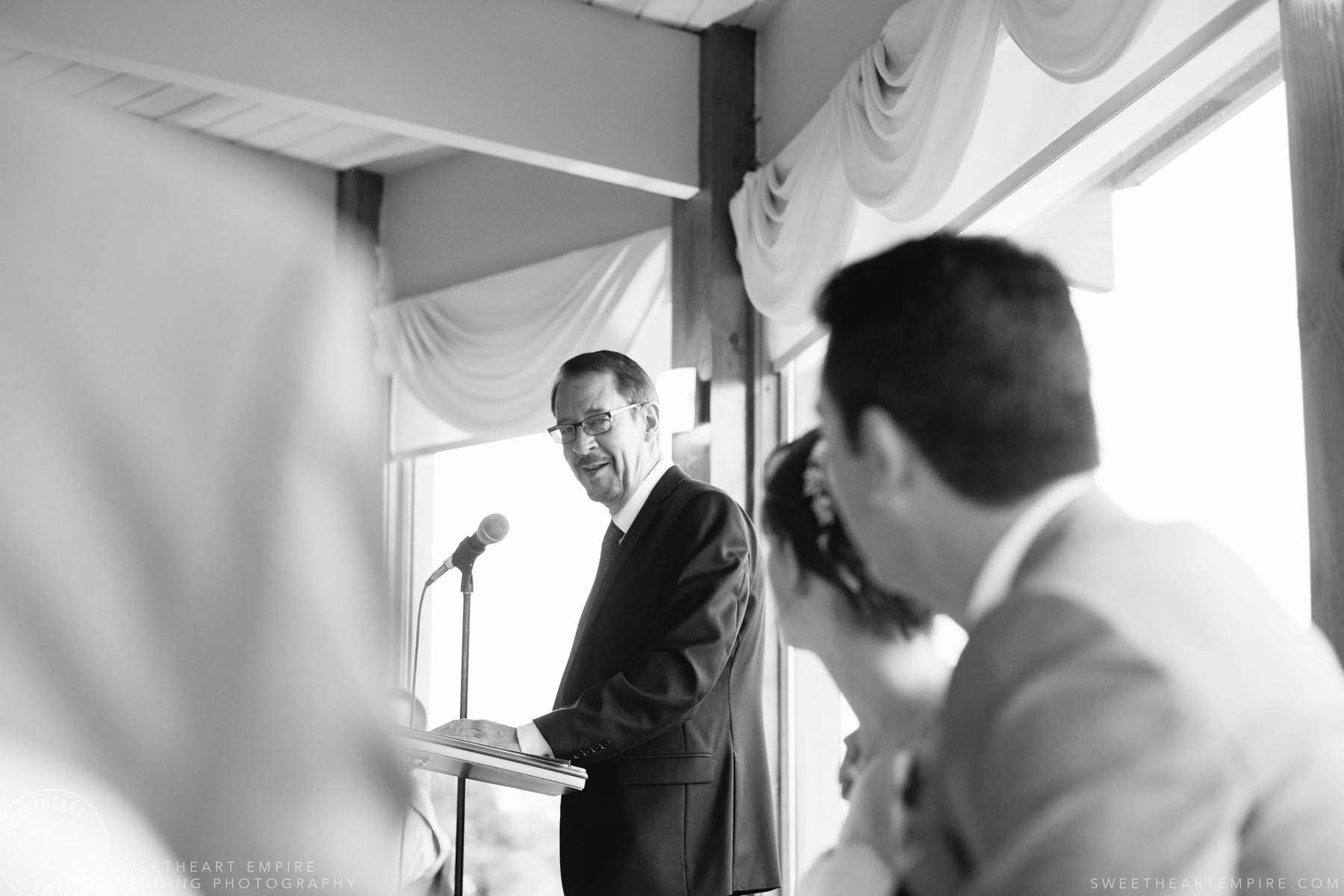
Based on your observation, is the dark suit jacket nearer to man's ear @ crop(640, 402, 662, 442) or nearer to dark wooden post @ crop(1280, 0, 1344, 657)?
man's ear @ crop(640, 402, 662, 442)

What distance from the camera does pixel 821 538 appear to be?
121 cm

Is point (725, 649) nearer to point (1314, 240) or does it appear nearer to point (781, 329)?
point (1314, 240)

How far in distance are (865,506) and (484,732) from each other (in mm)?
1584

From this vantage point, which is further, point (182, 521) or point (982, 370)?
point (982, 370)

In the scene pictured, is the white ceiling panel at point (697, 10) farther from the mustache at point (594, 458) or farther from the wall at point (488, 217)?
the mustache at point (594, 458)

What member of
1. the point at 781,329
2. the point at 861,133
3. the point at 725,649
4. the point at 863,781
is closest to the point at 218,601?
the point at 863,781

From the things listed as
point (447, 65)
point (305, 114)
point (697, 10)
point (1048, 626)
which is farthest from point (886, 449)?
point (305, 114)

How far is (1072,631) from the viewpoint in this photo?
2.07ft

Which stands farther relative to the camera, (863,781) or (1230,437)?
(1230,437)

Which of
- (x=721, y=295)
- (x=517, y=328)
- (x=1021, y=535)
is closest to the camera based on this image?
(x=1021, y=535)

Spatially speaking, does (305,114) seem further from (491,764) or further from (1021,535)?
(1021,535)

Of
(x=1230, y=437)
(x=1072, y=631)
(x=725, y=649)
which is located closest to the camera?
(x=1072, y=631)

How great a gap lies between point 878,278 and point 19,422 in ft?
2.11

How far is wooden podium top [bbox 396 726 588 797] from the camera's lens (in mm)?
1909
